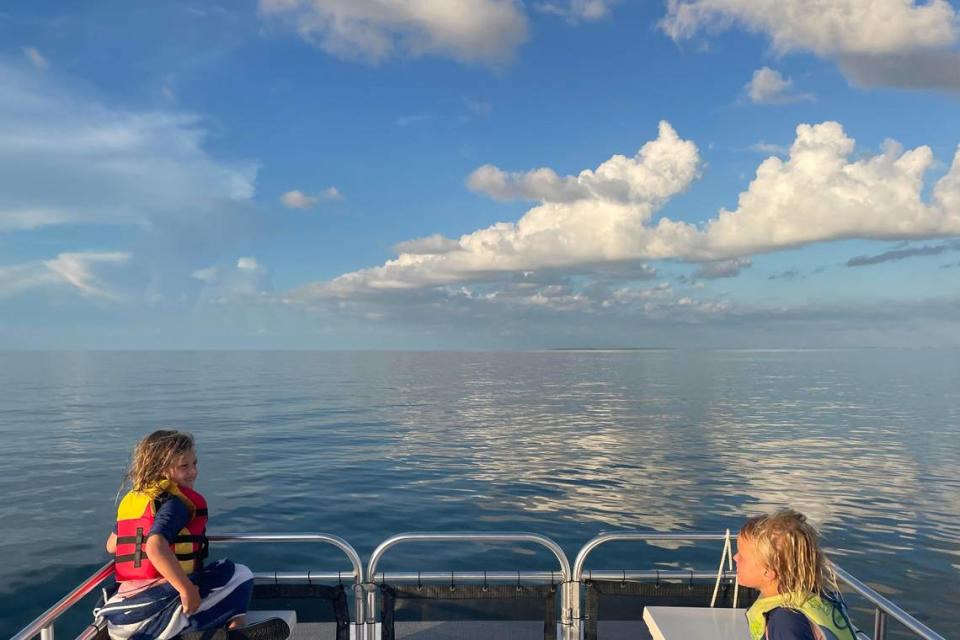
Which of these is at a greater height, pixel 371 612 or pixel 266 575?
pixel 266 575

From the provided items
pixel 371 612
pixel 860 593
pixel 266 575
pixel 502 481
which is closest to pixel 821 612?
pixel 860 593

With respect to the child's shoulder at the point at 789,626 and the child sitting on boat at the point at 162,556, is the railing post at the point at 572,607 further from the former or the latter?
Answer: the child sitting on boat at the point at 162,556

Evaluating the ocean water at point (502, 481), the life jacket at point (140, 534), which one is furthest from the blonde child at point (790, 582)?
the ocean water at point (502, 481)

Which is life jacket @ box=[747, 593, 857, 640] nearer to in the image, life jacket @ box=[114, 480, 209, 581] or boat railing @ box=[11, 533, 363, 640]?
boat railing @ box=[11, 533, 363, 640]

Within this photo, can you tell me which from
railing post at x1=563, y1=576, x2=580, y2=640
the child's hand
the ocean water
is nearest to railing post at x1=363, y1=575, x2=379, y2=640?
the child's hand

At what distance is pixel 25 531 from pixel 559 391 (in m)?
51.0

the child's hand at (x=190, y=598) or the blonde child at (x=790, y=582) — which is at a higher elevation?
the blonde child at (x=790, y=582)

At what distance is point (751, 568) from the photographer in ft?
10.3

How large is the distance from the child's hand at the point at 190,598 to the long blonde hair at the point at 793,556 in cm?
348

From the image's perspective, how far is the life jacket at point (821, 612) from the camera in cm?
288

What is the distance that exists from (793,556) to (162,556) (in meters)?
3.65

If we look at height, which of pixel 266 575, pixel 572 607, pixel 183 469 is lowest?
pixel 572 607

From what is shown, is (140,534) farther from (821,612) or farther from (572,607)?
(821,612)

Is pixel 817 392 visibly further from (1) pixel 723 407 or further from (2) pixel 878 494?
(2) pixel 878 494
